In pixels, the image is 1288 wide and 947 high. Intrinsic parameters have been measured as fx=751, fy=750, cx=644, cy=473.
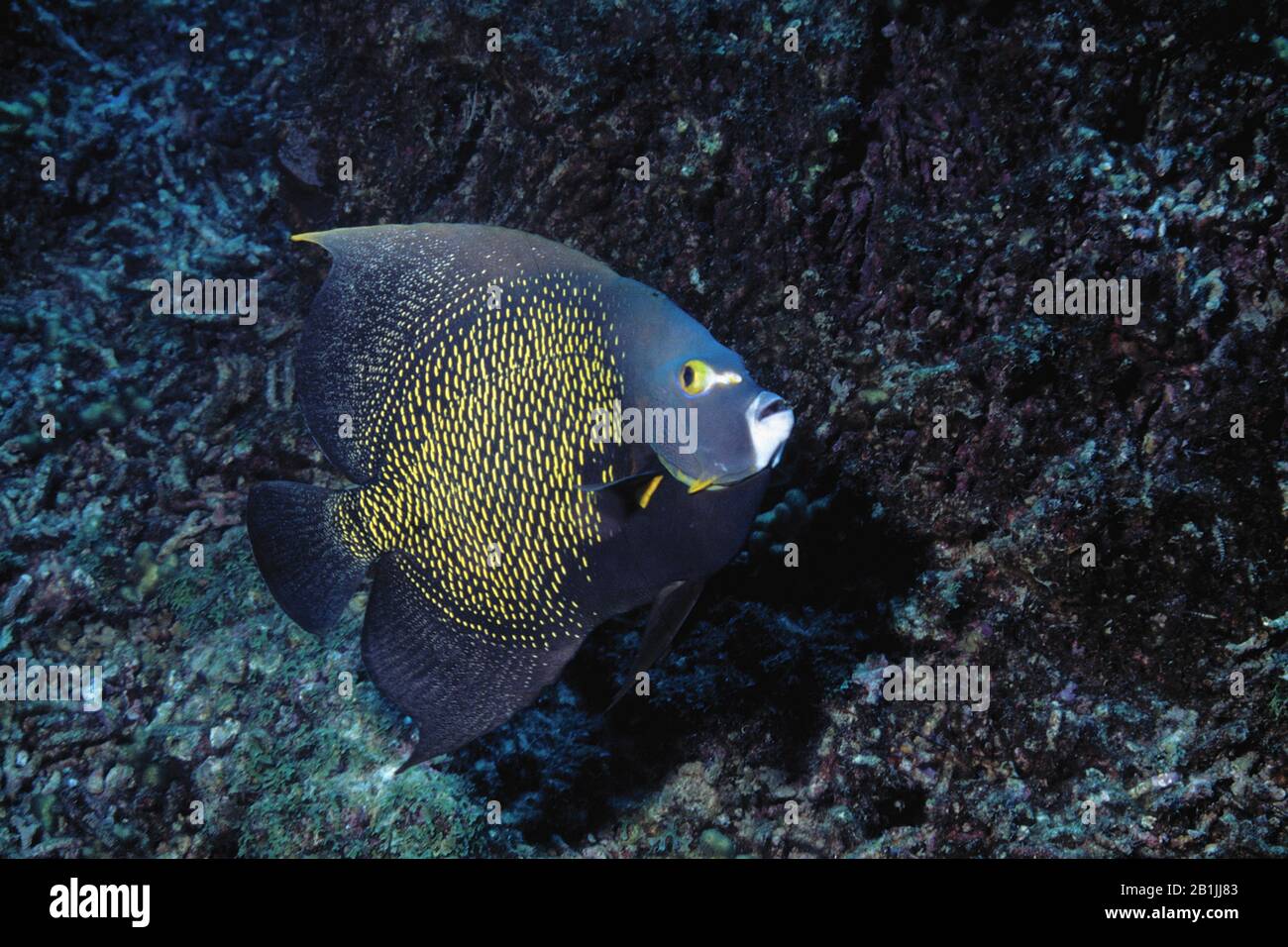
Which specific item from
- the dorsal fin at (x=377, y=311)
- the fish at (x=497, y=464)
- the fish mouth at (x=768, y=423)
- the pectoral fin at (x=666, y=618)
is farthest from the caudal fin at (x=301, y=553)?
the fish mouth at (x=768, y=423)

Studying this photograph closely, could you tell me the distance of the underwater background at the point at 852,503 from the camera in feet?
7.89

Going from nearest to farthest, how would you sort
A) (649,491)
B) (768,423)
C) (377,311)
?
(768,423) < (649,491) < (377,311)

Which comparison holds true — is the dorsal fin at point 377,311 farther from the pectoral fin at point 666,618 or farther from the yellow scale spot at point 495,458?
the pectoral fin at point 666,618

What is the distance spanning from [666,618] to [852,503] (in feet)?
3.97

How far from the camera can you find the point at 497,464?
1.84 metres

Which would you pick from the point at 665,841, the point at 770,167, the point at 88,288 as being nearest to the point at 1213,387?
the point at 770,167

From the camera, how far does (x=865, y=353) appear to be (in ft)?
9.02

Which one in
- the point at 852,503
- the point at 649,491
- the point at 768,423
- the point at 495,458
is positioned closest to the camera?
the point at 768,423

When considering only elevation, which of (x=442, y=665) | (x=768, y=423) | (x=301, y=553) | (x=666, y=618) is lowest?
(x=442, y=665)

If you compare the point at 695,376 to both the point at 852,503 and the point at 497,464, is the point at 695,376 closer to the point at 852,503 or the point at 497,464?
the point at 497,464

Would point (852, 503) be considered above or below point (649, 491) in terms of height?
below

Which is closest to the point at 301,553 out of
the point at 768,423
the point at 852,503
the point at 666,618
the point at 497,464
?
the point at 497,464

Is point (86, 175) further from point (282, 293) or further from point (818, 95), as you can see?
point (818, 95)

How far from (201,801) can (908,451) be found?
293cm
